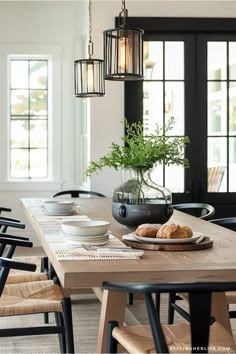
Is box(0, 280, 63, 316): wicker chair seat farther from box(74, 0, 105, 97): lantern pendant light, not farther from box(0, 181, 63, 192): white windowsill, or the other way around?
box(0, 181, 63, 192): white windowsill

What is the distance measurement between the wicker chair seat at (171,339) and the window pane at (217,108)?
166 inches

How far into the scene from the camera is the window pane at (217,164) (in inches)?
256

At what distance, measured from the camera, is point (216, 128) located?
21.3 ft

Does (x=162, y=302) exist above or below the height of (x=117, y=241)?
below

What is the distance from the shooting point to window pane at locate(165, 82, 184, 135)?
21.1 ft

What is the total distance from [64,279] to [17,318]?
2.23 m

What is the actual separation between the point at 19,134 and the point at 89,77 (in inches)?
117

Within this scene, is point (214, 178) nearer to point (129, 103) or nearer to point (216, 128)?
point (216, 128)

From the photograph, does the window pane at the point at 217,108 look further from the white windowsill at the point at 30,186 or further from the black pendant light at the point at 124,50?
the black pendant light at the point at 124,50

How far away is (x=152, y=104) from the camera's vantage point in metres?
6.44

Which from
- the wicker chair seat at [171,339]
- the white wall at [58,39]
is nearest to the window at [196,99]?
the white wall at [58,39]

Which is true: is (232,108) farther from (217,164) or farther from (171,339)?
(171,339)

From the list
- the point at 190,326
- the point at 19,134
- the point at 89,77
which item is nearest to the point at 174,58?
the point at 89,77

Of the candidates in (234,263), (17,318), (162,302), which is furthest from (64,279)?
(162,302)
